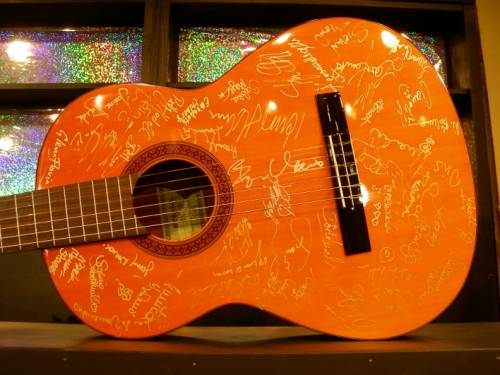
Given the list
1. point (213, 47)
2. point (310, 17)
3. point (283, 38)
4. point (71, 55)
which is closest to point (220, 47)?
point (213, 47)

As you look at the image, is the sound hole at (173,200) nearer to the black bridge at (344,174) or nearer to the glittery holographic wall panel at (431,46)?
the black bridge at (344,174)

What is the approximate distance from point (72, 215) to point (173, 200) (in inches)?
6.9

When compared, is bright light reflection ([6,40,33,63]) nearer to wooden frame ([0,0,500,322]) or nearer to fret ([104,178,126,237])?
wooden frame ([0,0,500,322])

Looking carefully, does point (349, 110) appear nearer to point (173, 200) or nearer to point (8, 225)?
point (173, 200)

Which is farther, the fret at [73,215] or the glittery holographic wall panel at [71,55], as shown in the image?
the glittery holographic wall panel at [71,55]

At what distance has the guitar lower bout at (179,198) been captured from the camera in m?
0.66

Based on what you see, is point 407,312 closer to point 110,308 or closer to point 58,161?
point 110,308

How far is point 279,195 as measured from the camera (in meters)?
0.66

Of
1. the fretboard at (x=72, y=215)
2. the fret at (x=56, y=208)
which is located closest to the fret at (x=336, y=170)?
the fretboard at (x=72, y=215)

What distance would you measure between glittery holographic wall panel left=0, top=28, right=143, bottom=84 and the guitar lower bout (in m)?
0.59

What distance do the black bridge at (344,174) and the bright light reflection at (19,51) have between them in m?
0.97

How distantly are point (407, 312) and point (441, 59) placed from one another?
877mm

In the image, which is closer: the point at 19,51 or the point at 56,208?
the point at 56,208

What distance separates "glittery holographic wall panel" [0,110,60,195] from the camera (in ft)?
3.82
